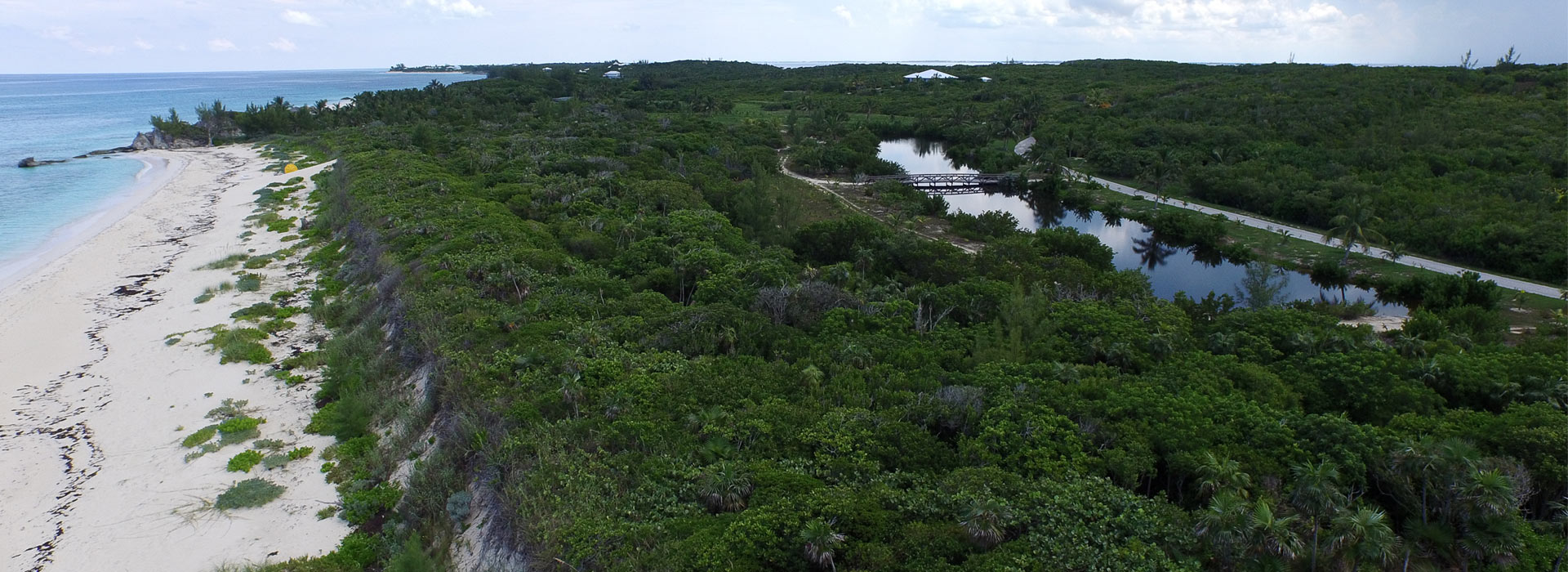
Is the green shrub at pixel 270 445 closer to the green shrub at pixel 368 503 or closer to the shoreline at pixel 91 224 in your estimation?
the green shrub at pixel 368 503

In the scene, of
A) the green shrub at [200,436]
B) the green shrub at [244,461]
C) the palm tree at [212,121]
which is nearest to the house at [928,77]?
the palm tree at [212,121]

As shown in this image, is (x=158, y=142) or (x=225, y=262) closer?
(x=225, y=262)

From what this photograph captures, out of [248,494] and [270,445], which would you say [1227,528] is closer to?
[248,494]

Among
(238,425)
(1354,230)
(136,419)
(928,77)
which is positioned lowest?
(136,419)

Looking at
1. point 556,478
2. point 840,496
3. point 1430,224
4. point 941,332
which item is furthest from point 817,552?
point 1430,224

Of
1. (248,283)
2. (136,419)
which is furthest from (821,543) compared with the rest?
(248,283)

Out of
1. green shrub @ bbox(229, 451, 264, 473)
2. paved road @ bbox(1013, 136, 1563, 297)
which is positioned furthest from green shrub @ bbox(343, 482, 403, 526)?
paved road @ bbox(1013, 136, 1563, 297)
